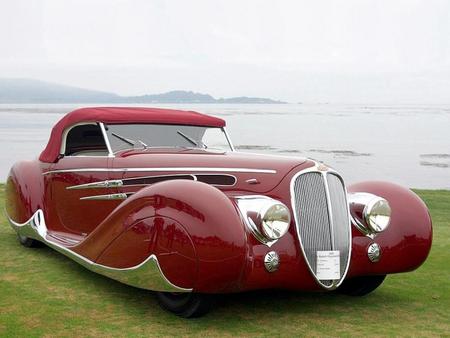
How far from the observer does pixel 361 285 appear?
6230mm

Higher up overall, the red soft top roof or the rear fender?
the red soft top roof

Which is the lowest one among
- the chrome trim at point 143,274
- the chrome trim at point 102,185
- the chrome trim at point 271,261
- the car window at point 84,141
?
the chrome trim at point 143,274

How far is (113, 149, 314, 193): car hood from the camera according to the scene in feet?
A: 18.0

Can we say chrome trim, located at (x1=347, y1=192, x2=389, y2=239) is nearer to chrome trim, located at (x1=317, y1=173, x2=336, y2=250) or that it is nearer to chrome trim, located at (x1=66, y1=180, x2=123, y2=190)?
chrome trim, located at (x1=317, y1=173, x2=336, y2=250)

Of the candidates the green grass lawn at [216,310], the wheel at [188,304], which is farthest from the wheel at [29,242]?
the wheel at [188,304]

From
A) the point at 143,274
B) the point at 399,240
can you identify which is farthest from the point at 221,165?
the point at 399,240

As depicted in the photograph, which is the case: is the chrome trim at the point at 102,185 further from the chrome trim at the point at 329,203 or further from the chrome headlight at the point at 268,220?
the chrome trim at the point at 329,203

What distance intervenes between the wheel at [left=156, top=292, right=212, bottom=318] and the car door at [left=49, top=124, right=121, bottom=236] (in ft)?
4.36

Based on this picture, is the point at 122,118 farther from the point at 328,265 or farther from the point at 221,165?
the point at 328,265

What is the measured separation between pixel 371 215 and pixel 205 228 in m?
1.71

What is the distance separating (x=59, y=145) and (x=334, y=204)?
3622 mm

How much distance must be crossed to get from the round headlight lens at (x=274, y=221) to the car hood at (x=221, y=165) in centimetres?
46

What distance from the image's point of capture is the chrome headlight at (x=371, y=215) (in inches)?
222

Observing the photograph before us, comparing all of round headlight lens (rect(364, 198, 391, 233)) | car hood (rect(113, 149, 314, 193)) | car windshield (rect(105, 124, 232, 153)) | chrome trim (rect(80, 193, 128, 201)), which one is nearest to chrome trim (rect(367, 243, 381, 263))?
round headlight lens (rect(364, 198, 391, 233))
